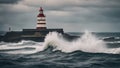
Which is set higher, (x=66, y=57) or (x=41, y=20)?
(x=41, y=20)

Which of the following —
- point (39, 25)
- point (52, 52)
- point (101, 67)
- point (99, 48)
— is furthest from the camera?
point (39, 25)

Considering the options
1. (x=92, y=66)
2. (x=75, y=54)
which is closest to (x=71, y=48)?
(x=75, y=54)

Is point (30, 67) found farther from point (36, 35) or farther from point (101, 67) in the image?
point (36, 35)

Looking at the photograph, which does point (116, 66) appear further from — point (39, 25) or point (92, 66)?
point (39, 25)

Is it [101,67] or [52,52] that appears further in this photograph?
[52,52]

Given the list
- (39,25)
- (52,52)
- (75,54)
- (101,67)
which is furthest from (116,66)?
(39,25)

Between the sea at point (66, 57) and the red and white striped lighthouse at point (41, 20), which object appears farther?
the red and white striped lighthouse at point (41, 20)

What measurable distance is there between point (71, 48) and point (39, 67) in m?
11.3

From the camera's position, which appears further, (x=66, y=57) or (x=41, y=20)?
(x=41, y=20)

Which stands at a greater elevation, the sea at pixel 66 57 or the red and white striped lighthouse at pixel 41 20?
the red and white striped lighthouse at pixel 41 20

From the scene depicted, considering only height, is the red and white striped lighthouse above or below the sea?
above

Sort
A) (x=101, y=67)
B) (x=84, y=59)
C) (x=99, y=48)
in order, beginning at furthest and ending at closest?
(x=99, y=48), (x=84, y=59), (x=101, y=67)

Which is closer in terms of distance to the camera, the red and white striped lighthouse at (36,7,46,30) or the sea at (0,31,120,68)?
the sea at (0,31,120,68)

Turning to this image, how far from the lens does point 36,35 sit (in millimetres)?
61844
